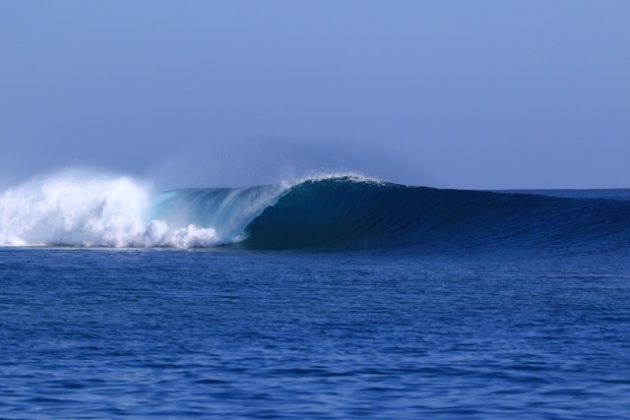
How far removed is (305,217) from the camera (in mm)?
30906

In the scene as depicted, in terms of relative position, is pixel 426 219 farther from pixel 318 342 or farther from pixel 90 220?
pixel 318 342

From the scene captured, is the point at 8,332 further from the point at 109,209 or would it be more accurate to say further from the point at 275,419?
the point at 109,209

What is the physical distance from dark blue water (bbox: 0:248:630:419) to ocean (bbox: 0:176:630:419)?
26 millimetres

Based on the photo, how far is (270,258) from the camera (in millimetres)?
23000

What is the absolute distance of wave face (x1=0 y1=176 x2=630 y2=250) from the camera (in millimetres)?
25516

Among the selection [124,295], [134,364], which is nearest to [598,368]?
[134,364]

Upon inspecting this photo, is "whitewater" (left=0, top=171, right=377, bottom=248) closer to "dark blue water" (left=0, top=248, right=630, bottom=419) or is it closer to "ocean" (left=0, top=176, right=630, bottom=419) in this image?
"ocean" (left=0, top=176, right=630, bottom=419)

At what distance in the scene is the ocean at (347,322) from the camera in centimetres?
816

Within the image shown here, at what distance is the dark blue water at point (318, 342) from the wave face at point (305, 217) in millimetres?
6461

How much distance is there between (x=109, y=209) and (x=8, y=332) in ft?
68.1

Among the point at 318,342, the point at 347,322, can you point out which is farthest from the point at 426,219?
the point at 318,342

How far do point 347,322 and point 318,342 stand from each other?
146 centimetres

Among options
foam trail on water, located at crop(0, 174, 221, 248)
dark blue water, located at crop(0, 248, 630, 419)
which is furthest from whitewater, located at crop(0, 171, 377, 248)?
dark blue water, located at crop(0, 248, 630, 419)

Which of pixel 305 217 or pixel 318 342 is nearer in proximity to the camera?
pixel 318 342
